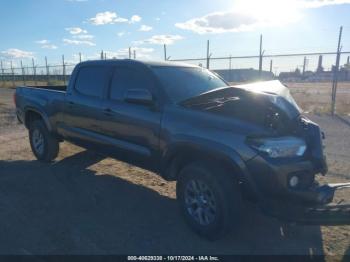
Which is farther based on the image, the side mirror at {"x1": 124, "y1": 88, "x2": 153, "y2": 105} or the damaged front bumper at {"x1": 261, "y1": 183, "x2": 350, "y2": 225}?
the side mirror at {"x1": 124, "y1": 88, "x2": 153, "y2": 105}

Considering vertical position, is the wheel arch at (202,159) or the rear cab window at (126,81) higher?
the rear cab window at (126,81)

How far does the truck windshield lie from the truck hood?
0.34m

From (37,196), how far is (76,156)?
2.26 m

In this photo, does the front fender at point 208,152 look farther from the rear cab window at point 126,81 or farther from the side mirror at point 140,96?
the rear cab window at point 126,81

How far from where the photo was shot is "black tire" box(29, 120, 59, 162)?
6.82 m

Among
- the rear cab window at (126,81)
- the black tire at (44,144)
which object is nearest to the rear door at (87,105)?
the rear cab window at (126,81)

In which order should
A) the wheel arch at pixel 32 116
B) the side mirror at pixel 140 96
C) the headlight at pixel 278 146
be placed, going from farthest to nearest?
1. the wheel arch at pixel 32 116
2. the side mirror at pixel 140 96
3. the headlight at pixel 278 146

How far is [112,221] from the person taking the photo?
4.46 metres

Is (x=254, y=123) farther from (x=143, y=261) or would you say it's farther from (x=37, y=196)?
(x=37, y=196)

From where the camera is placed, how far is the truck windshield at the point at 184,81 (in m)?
4.64

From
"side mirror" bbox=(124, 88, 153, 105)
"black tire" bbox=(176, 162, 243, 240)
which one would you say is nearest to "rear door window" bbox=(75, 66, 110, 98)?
"side mirror" bbox=(124, 88, 153, 105)

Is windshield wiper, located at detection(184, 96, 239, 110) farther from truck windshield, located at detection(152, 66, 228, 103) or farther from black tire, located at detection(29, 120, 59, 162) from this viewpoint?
black tire, located at detection(29, 120, 59, 162)

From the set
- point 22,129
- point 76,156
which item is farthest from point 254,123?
point 22,129

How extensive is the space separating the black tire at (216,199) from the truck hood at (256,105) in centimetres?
63
